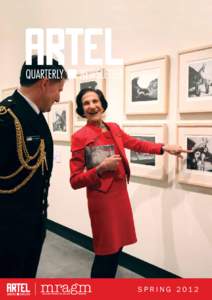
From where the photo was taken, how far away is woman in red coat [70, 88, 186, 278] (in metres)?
1.90

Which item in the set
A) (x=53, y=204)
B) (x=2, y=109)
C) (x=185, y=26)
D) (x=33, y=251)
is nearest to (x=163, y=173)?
(x=185, y=26)

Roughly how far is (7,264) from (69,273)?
51.8 inches

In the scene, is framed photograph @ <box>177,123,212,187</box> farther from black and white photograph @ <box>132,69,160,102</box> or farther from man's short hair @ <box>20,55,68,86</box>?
man's short hair @ <box>20,55,68,86</box>

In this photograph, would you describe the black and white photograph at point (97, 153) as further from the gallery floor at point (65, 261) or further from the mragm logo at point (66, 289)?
the gallery floor at point (65, 261)

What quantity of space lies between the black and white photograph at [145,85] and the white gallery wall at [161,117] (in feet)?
0.38

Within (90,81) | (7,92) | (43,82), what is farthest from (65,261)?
(7,92)

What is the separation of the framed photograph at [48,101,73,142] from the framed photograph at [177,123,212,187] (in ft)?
4.49

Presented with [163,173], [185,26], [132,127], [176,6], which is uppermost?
[176,6]

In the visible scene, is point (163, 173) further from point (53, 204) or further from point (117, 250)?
point (53, 204)

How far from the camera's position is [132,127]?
2.53 meters

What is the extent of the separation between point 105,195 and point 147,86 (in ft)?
2.95

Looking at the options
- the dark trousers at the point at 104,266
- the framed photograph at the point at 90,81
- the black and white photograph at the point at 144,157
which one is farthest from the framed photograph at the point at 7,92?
the dark trousers at the point at 104,266

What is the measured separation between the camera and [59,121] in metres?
3.41

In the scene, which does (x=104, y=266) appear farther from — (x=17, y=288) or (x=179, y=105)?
(x=179, y=105)
